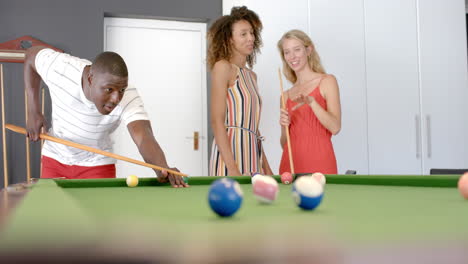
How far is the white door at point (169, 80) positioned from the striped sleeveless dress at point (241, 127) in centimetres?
159

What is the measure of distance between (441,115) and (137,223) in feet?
13.3

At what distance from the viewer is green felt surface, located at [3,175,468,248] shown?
566 mm

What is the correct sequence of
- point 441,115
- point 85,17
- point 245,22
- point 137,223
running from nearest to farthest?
point 137,223, point 245,22, point 85,17, point 441,115

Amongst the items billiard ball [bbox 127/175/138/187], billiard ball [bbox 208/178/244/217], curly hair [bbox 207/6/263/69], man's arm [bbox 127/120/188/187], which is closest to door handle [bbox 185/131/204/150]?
curly hair [bbox 207/6/263/69]

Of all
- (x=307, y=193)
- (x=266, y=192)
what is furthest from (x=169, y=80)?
(x=307, y=193)

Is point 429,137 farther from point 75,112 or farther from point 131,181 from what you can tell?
point 131,181

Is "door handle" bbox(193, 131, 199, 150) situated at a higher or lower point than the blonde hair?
lower

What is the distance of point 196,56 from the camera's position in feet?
14.5

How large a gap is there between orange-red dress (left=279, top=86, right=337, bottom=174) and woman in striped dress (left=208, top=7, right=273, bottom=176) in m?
0.19

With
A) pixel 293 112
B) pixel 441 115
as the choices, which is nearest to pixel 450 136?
pixel 441 115

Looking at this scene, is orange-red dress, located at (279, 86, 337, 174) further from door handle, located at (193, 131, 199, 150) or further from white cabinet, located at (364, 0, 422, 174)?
door handle, located at (193, 131, 199, 150)

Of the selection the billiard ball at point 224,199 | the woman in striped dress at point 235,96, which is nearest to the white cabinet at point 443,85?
the woman in striped dress at point 235,96

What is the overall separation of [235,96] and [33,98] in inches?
40.1

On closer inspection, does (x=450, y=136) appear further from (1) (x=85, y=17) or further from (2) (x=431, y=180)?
(1) (x=85, y=17)
